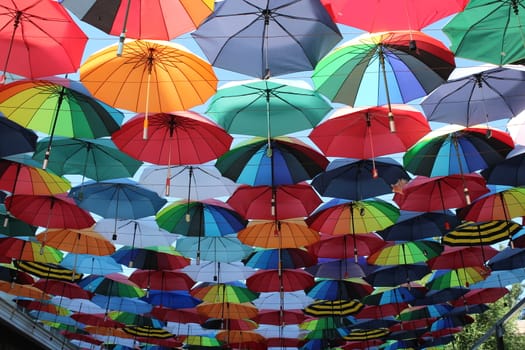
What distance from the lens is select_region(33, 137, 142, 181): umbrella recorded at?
8492 mm

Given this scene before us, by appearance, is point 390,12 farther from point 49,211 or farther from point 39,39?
point 49,211

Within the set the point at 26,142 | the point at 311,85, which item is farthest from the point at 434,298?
the point at 26,142

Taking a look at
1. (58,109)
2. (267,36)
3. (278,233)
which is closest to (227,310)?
(278,233)

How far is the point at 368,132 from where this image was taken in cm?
788

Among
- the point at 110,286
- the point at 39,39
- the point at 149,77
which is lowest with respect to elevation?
the point at 110,286

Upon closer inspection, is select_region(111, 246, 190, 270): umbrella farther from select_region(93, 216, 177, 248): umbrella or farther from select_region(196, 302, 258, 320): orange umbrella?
select_region(196, 302, 258, 320): orange umbrella

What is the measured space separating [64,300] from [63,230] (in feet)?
22.6

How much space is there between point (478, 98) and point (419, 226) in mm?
4229

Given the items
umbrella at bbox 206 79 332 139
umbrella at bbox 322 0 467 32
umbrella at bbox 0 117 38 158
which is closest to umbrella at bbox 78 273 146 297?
umbrella at bbox 0 117 38 158

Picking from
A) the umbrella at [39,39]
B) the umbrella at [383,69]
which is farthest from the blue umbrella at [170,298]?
the umbrella at [383,69]

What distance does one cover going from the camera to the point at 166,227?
10453 mm

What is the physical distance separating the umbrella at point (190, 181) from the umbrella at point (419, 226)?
3901 millimetres

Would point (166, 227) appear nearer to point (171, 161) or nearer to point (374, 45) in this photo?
point (171, 161)

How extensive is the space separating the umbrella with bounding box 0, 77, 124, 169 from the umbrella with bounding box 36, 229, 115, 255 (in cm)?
436
